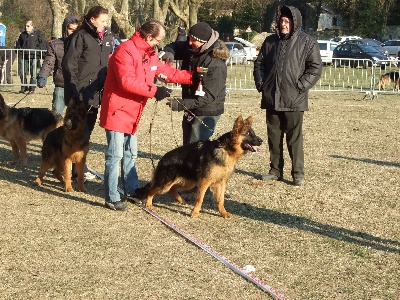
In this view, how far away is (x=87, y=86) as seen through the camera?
23.9 feet

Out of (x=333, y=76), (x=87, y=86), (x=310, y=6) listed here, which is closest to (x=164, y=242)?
(x=87, y=86)

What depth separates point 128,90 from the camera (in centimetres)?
620

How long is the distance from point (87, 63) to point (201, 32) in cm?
145

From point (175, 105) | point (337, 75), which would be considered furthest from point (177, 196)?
point (337, 75)

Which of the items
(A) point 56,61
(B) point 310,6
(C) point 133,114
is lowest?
(C) point 133,114

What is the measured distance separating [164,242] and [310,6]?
65.4 metres

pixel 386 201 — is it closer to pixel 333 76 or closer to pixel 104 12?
pixel 104 12

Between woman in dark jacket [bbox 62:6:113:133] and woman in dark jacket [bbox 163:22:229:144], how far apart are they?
77 centimetres

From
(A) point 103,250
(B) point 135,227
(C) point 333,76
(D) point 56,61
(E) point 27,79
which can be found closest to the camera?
(A) point 103,250

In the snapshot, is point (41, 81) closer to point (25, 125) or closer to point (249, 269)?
point (25, 125)

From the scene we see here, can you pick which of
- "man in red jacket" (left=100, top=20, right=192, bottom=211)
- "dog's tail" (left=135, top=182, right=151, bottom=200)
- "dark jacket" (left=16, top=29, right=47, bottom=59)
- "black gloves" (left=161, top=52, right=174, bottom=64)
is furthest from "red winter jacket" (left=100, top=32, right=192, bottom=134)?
"dark jacket" (left=16, top=29, right=47, bottom=59)

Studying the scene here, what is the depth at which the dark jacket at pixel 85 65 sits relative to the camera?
Answer: 23.6 feet

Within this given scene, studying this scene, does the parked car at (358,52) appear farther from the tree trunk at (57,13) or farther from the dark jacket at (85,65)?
the dark jacket at (85,65)

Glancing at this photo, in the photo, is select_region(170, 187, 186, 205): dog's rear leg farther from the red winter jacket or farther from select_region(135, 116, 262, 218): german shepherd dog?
the red winter jacket
